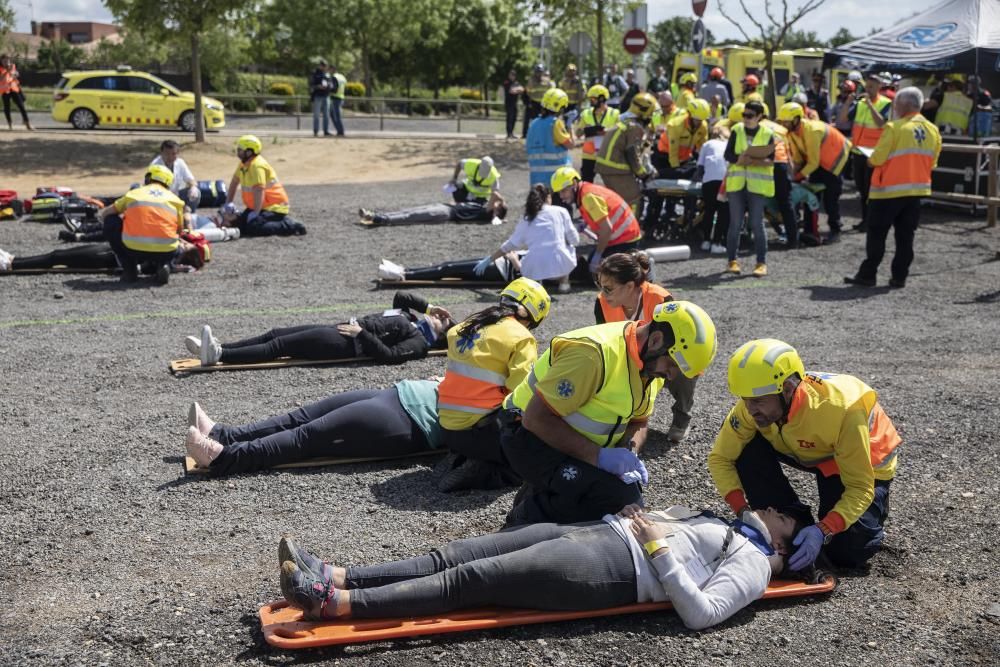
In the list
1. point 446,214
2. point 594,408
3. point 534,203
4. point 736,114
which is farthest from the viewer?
point 446,214

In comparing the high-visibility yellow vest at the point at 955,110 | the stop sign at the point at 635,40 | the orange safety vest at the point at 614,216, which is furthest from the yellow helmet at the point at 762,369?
the stop sign at the point at 635,40

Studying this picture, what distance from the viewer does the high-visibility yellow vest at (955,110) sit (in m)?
16.4

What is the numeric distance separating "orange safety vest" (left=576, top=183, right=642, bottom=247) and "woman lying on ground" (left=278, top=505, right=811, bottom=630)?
235 inches

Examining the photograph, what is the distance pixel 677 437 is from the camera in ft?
21.7

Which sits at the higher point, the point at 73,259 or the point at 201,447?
the point at 73,259

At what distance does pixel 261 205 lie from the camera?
1423cm

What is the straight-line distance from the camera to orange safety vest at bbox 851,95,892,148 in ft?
50.8

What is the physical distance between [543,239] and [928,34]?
889 centimetres

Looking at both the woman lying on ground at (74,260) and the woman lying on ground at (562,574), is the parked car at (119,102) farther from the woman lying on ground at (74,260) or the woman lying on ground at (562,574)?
the woman lying on ground at (562,574)

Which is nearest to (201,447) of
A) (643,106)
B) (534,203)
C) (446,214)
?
(534,203)

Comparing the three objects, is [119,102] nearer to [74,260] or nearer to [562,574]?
[74,260]

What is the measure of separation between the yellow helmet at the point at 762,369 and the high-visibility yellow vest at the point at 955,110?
1387 cm

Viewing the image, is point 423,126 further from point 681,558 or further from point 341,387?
point 681,558

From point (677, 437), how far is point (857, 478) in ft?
6.85
